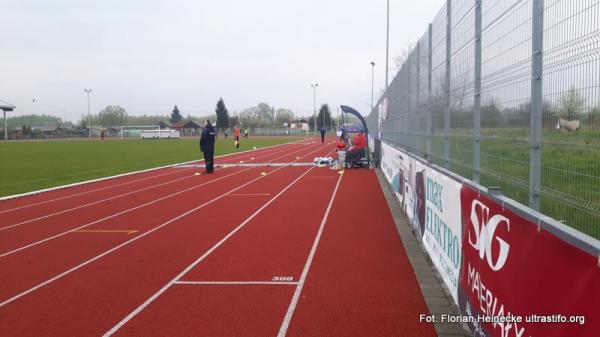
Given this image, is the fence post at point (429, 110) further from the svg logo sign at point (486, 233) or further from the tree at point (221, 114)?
the tree at point (221, 114)

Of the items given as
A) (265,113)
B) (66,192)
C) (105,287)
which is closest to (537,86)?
(105,287)

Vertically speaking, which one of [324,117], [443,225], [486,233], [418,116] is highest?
[324,117]

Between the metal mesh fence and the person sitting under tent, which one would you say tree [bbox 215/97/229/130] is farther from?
the metal mesh fence

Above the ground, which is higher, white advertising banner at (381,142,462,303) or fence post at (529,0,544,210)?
fence post at (529,0,544,210)

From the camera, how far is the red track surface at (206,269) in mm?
4902

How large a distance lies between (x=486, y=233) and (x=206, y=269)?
12.7 ft

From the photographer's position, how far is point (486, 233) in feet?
12.4

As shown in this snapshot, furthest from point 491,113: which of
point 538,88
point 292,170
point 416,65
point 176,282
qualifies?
point 292,170

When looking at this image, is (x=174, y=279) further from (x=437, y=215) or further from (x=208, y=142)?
(x=208, y=142)

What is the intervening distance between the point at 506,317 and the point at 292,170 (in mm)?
17813

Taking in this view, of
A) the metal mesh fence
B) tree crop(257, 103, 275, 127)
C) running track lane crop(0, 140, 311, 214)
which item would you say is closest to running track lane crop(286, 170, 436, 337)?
the metal mesh fence

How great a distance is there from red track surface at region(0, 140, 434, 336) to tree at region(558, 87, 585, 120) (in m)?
2.14

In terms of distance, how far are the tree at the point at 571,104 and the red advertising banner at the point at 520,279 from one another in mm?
684

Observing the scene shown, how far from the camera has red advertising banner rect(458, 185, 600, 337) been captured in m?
2.31
